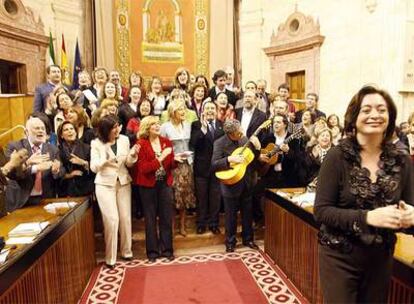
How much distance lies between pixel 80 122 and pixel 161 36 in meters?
6.42

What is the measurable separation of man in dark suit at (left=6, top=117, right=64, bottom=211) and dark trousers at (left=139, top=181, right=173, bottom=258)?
2.99ft

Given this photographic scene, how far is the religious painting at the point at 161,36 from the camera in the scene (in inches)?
369

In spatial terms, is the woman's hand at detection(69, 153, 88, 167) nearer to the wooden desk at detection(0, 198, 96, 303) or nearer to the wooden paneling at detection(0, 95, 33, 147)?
the wooden desk at detection(0, 198, 96, 303)

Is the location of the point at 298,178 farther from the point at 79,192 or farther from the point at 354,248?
the point at 354,248

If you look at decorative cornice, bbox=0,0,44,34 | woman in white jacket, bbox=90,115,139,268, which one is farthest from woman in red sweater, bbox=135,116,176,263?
decorative cornice, bbox=0,0,44,34

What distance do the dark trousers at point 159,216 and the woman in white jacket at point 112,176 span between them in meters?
0.20

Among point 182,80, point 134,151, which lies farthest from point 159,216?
point 182,80

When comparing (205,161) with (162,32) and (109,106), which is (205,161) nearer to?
(109,106)

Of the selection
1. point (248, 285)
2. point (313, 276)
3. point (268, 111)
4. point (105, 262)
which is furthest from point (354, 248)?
point (268, 111)

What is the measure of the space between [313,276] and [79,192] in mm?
2393

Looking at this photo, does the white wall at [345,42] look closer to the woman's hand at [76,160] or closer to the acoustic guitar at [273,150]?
the acoustic guitar at [273,150]

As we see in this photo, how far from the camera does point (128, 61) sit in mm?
9391

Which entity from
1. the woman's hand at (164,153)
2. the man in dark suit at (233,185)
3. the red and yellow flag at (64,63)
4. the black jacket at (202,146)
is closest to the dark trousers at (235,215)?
the man in dark suit at (233,185)

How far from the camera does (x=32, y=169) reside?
3.04 meters
